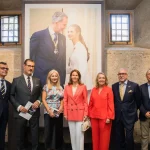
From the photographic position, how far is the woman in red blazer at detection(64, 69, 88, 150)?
12.5 ft

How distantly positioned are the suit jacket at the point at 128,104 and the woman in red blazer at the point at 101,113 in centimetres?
19

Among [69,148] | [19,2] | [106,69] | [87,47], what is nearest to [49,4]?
[19,2]

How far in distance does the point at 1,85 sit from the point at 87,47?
1912mm

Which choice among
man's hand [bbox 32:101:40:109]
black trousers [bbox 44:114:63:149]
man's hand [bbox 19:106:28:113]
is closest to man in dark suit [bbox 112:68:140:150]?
black trousers [bbox 44:114:63:149]

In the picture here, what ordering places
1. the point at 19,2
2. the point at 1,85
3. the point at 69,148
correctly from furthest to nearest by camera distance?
the point at 19,2
the point at 69,148
the point at 1,85

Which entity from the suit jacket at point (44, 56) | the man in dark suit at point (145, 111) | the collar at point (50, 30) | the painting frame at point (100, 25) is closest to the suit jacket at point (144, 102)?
the man in dark suit at point (145, 111)

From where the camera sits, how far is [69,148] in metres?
4.79

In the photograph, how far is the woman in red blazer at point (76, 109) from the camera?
12.5 ft

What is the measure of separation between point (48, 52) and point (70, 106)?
4.93ft

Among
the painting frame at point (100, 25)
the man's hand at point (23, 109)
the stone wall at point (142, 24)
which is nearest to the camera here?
the man's hand at point (23, 109)

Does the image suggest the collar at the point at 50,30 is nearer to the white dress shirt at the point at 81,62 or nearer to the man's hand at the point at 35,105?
the white dress shirt at the point at 81,62

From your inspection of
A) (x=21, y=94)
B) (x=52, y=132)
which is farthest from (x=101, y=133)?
(x=21, y=94)

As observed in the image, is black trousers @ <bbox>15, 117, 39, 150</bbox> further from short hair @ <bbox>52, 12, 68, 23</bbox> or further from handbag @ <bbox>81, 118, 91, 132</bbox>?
short hair @ <bbox>52, 12, 68, 23</bbox>

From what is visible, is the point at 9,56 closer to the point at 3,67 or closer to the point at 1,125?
the point at 3,67
